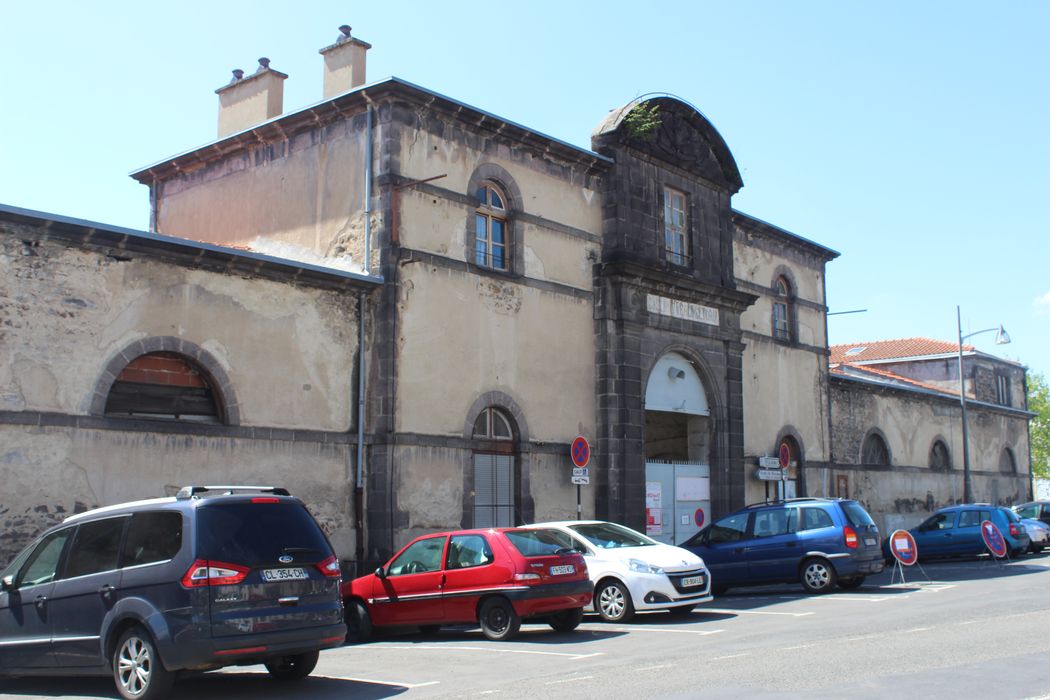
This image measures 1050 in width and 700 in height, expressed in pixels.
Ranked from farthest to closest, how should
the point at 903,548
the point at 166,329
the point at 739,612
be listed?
the point at 903,548 < the point at 739,612 < the point at 166,329

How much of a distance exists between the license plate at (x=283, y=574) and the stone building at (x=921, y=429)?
23919 mm

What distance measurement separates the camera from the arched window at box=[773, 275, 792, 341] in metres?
29.3

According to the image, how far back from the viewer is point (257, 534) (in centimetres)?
952

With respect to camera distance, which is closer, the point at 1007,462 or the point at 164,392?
the point at 164,392

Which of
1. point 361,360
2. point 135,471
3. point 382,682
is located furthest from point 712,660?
point 361,360

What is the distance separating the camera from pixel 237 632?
9.04 meters

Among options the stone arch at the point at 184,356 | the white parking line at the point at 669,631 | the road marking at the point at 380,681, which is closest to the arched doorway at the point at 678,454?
the white parking line at the point at 669,631

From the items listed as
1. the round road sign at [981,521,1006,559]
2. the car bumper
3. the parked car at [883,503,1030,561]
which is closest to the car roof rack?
the car bumper

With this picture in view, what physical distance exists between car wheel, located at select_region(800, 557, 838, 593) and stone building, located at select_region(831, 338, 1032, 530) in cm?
1328

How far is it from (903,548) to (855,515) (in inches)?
55.0

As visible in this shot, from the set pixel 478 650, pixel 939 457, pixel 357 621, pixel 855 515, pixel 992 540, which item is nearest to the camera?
pixel 478 650

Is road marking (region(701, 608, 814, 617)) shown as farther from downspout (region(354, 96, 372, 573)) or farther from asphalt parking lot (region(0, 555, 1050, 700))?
downspout (region(354, 96, 372, 573))

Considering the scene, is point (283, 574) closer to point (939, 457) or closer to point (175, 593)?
point (175, 593)

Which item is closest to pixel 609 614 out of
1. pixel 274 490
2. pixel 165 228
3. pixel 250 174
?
pixel 274 490
